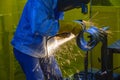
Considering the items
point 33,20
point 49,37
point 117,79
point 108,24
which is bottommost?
point 117,79

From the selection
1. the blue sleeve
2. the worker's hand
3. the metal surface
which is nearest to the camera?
the blue sleeve

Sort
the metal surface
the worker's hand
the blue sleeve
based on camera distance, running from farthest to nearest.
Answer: the metal surface
the worker's hand
the blue sleeve

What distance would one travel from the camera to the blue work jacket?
3.52 metres

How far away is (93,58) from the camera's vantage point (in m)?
5.80

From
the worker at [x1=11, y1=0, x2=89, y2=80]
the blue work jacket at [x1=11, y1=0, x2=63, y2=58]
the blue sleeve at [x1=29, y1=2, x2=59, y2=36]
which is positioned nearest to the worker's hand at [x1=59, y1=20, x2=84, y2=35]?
the worker at [x1=11, y1=0, x2=89, y2=80]

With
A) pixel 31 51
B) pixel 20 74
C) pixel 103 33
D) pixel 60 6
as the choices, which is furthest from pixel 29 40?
pixel 20 74

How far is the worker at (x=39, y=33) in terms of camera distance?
3.54 metres

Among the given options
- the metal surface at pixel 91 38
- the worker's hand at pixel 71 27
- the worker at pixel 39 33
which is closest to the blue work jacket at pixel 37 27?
the worker at pixel 39 33

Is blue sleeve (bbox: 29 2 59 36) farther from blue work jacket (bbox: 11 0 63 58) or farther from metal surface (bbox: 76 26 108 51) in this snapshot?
metal surface (bbox: 76 26 108 51)

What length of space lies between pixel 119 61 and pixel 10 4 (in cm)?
225

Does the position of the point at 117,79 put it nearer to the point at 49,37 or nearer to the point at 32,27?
the point at 49,37

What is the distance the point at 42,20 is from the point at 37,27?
3.5 inches

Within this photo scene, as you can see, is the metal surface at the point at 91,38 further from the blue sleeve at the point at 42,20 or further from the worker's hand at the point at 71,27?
the blue sleeve at the point at 42,20

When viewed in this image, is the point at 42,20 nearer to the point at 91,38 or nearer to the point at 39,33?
the point at 39,33
